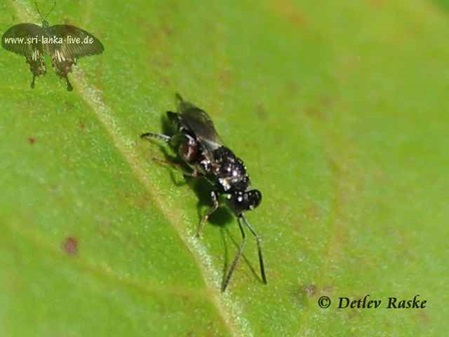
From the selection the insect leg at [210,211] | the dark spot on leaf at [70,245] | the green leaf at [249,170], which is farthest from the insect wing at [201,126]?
the dark spot on leaf at [70,245]

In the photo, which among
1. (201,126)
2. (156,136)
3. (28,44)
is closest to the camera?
(28,44)

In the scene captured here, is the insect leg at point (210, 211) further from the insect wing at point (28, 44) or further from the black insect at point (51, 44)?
the insect wing at point (28, 44)

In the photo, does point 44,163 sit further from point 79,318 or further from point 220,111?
point 220,111

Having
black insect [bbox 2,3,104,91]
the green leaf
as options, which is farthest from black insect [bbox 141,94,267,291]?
black insect [bbox 2,3,104,91]

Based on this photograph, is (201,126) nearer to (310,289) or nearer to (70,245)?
(310,289)

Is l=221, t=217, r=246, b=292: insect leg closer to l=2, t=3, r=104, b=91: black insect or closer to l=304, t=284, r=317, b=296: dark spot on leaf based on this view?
l=304, t=284, r=317, b=296: dark spot on leaf

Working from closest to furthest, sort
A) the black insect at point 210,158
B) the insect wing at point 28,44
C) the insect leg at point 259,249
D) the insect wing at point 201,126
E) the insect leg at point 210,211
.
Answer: the insect wing at point 28,44
the insect leg at point 210,211
the insect leg at point 259,249
the black insect at point 210,158
the insect wing at point 201,126

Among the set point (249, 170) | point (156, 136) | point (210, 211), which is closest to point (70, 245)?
point (210, 211)
